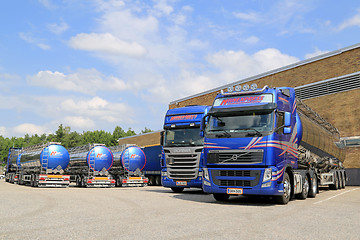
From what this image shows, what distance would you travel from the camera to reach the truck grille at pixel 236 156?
10.7 m

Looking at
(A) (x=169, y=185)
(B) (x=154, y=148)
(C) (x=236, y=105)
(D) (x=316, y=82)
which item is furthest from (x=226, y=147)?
(D) (x=316, y=82)

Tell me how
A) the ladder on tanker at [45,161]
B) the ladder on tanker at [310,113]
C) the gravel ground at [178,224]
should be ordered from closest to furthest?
1. the gravel ground at [178,224]
2. the ladder on tanker at [310,113]
3. the ladder on tanker at [45,161]

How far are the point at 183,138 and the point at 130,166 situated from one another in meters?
11.5

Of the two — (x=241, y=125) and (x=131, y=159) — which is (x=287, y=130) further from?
(x=131, y=159)

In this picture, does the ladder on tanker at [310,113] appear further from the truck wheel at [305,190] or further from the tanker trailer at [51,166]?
the tanker trailer at [51,166]

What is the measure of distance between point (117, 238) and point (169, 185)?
32.8 ft

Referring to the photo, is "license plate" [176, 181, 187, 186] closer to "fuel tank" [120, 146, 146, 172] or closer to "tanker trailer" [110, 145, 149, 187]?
"tanker trailer" [110, 145, 149, 187]

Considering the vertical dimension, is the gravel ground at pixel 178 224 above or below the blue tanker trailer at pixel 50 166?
below

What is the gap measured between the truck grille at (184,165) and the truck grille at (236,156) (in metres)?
3.66

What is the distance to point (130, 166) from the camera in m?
26.2

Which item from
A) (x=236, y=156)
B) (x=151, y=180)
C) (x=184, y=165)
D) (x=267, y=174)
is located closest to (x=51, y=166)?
(x=151, y=180)

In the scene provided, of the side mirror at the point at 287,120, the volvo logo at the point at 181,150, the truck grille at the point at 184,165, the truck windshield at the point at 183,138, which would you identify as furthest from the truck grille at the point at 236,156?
the truck windshield at the point at 183,138

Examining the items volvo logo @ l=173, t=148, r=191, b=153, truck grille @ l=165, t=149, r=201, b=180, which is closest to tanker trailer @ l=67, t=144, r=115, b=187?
truck grille @ l=165, t=149, r=201, b=180

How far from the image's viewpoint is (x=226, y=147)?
11078 millimetres
